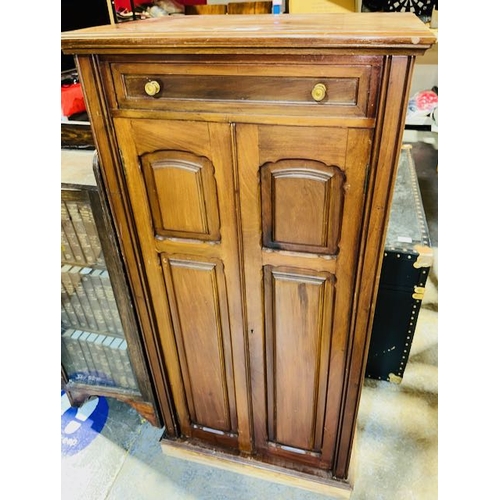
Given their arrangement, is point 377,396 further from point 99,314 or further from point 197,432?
point 99,314

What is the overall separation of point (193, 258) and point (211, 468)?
90 centimetres

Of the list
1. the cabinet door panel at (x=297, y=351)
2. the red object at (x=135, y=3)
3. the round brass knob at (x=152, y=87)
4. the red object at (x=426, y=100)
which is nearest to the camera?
the round brass knob at (x=152, y=87)

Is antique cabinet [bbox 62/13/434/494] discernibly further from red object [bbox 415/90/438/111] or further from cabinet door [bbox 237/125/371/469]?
red object [bbox 415/90/438/111]

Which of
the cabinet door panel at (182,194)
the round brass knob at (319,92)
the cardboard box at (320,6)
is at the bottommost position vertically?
the cabinet door panel at (182,194)

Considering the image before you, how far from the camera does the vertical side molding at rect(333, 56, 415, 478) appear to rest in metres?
0.74

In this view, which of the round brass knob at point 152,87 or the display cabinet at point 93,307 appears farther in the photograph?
the display cabinet at point 93,307

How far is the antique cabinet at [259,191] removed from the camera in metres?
0.77

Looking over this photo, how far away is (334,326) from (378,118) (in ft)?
1.74

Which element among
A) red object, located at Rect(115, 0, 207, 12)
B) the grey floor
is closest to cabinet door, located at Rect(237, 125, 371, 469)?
the grey floor

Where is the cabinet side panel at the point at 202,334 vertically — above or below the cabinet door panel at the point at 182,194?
below

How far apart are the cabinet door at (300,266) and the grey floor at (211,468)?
272 mm

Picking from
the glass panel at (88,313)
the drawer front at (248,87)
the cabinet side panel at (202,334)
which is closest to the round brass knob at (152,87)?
the drawer front at (248,87)

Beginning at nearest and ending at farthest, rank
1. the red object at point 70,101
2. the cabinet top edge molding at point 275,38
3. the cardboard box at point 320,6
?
the cabinet top edge molding at point 275,38, the red object at point 70,101, the cardboard box at point 320,6

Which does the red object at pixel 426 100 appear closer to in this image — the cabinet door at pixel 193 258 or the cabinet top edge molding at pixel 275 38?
the cabinet top edge molding at pixel 275 38
